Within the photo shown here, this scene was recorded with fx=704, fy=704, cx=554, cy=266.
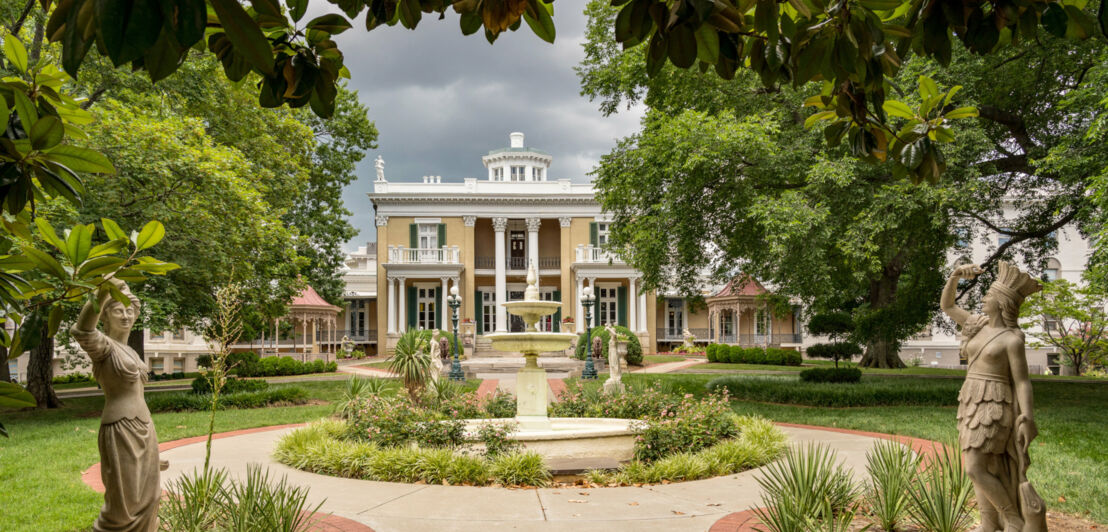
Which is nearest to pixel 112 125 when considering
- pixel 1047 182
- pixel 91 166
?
pixel 91 166

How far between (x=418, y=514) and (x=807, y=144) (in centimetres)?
1201

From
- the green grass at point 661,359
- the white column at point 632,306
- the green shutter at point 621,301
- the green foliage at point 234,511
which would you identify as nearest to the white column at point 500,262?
the green shutter at point 621,301

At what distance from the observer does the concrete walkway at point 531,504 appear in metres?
6.05

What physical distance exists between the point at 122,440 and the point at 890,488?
5618 mm

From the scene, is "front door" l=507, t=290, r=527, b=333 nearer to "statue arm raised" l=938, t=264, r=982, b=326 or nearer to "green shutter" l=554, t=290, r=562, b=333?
"green shutter" l=554, t=290, r=562, b=333

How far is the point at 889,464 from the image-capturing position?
5965mm

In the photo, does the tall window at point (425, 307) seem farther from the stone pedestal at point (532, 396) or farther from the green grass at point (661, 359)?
the stone pedestal at point (532, 396)

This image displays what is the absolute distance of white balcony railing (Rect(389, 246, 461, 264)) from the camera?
40531 millimetres

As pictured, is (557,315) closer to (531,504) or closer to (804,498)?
(531,504)

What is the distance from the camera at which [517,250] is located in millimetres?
44125

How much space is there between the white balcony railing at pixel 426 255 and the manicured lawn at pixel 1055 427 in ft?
75.9

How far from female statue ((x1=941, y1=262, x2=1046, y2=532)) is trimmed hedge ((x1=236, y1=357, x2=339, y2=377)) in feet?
85.1

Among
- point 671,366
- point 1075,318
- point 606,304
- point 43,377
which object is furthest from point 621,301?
point 43,377

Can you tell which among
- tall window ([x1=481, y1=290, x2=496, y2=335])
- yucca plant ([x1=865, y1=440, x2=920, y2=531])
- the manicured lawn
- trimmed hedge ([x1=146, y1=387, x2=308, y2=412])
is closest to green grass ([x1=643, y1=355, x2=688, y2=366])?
tall window ([x1=481, y1=290, x2=496, y2=335])
